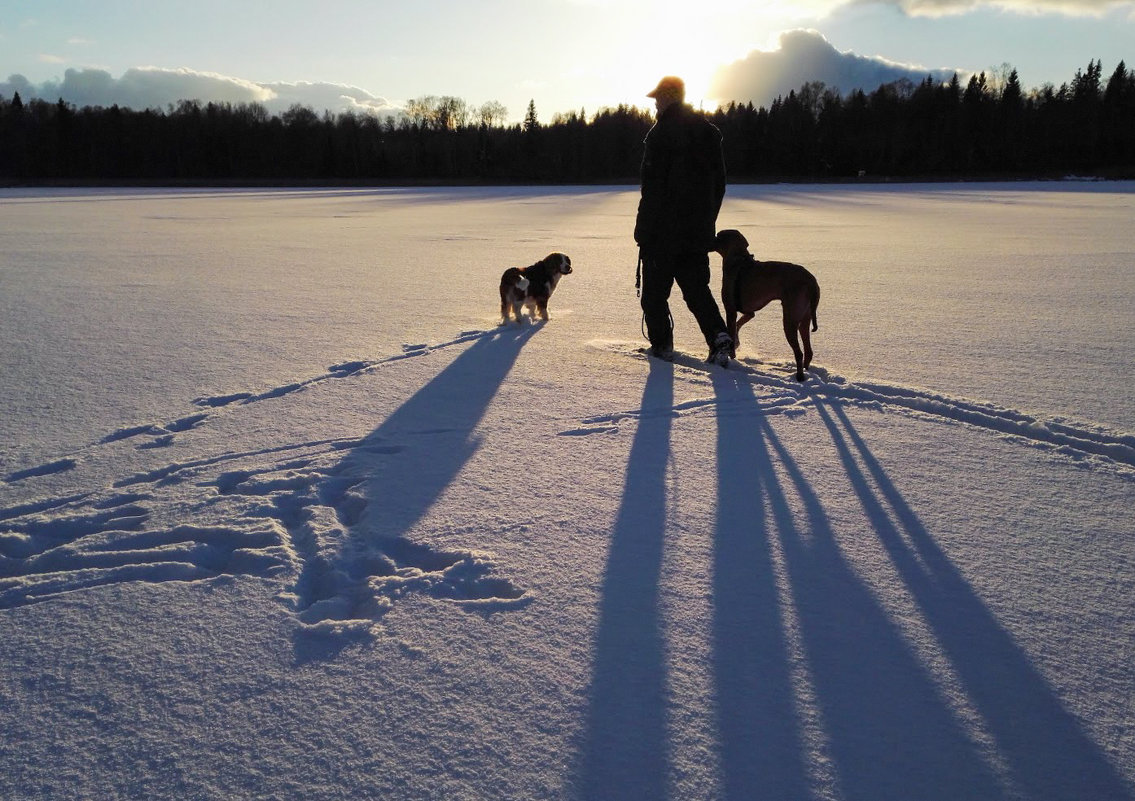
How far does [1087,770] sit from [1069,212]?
78.0 ft

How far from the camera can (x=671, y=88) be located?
4.96 meters

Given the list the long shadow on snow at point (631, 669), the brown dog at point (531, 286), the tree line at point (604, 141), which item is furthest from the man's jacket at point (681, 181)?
the tree line at point (604, 141)

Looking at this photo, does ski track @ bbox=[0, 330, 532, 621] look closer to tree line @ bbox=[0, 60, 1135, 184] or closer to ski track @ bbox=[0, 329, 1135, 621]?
ski track @ bbox=[0, 329, 1135, 621]

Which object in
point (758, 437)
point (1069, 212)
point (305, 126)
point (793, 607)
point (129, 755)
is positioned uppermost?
point (305, 126)

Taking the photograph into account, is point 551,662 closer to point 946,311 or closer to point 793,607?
point 793,607

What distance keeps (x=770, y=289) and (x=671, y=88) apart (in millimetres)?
1611

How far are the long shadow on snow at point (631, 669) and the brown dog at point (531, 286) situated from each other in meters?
3.75

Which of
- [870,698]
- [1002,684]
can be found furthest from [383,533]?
[1002,684]

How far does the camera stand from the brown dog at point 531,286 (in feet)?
21.5

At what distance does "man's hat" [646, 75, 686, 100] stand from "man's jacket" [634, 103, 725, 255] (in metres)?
0.08

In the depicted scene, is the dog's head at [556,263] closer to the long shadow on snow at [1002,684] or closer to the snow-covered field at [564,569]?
the snow-covered field at [564,569]

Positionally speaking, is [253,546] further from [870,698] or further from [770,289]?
[770,289]

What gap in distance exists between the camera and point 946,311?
23.0 ft

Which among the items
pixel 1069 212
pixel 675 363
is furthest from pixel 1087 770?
pixel 1069 212
